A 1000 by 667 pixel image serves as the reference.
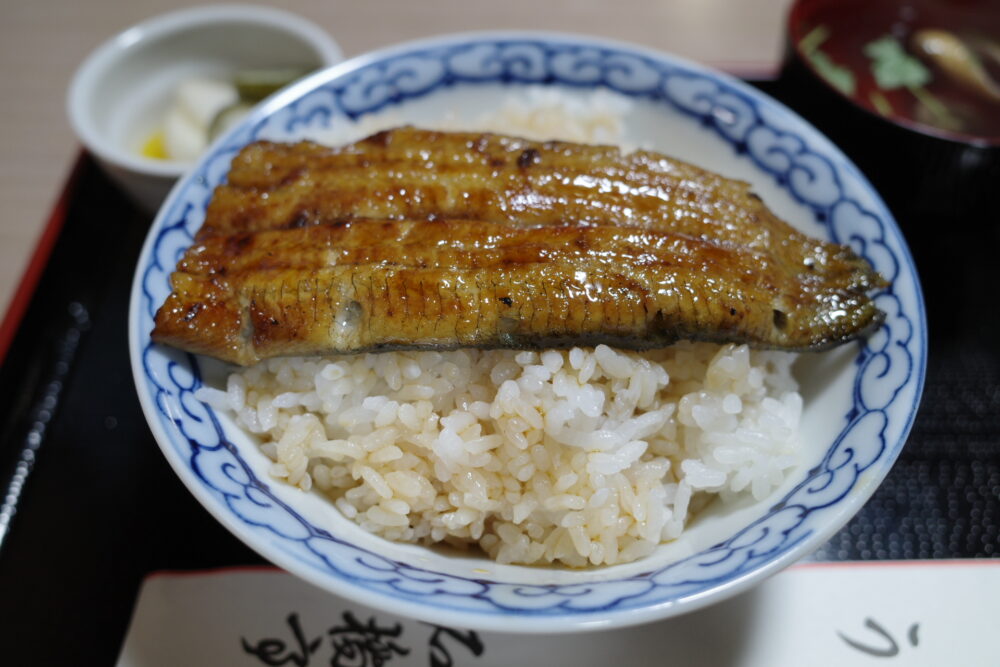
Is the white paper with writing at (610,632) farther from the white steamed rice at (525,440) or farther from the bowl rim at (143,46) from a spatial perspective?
the bowl rim at (143,46)

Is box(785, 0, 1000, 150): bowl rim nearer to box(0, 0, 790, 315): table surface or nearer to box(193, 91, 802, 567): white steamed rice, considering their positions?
box(0, 0, 790, 315): table surface

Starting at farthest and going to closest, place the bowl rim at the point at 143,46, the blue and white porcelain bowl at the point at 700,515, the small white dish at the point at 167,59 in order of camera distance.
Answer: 1. the small white dish at the point at 167,59
2. the bowl rim at the point at 143,46
3. the blue and white porcelain bowl at the point at 700,515

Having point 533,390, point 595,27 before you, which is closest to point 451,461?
point 533,390

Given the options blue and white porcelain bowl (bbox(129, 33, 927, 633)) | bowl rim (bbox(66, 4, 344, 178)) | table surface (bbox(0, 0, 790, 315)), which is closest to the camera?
blue and white porcelain bowl (bbox(129, 33, 927, 633))

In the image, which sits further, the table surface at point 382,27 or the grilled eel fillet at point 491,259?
the table surface at point 382,27

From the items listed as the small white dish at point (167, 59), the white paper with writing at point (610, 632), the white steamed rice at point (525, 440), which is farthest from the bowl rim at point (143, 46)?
the white paper with writing at point (610, 632)

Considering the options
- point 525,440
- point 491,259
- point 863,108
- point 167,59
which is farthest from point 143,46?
point 863,108

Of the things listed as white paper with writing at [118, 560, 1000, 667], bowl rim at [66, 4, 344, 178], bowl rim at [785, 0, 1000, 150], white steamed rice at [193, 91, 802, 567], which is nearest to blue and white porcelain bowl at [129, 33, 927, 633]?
white steamed rice at [193, 91, 802, 567]

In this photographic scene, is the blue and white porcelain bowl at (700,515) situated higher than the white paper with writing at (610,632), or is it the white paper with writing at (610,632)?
the blue and white porcelain bowl at (700,515)
